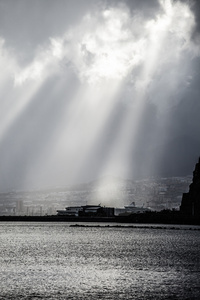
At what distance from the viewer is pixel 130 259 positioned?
49.2 metres

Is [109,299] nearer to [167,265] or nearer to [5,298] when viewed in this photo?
[5,298]

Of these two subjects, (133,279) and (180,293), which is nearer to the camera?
(180,293)

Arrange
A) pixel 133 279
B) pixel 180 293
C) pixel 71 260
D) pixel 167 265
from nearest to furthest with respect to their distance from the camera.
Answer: pixel 180 293
pixel 133 279
pixel 167 265
pixel 71 260

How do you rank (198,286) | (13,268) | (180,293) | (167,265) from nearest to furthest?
(180,293) → (198,286) → (13,268) → (167,265)

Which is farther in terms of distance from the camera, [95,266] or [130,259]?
[130,259]

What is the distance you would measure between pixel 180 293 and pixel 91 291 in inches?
201

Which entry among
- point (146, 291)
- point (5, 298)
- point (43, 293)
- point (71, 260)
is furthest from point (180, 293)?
point (71, 260)

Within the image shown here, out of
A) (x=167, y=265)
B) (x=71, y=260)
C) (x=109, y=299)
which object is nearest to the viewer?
(x=109, y=299)

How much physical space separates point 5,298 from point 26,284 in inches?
218

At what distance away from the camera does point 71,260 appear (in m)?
47.6

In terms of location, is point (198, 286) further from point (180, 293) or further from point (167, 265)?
point (167, 265)

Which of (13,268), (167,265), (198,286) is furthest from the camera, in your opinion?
(167,265)

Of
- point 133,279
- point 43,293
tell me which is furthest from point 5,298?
point 133,279

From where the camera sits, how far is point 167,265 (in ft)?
141
